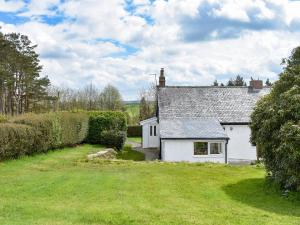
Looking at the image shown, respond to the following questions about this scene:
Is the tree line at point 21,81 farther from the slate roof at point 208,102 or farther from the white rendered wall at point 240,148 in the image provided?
the white rendered wall at point 240,148

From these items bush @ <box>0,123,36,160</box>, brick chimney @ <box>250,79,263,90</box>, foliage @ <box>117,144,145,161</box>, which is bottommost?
foliage @ <box>117,144,145,161</box>

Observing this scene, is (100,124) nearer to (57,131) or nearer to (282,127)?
(57,131)

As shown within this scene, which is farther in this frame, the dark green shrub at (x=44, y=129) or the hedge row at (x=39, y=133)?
the dark green shrub at (x=44, y=129)

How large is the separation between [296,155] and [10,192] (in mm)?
9100

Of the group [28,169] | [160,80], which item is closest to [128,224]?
[28,169]

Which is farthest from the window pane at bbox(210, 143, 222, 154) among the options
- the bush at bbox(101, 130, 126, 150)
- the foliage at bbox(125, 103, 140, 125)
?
the foliage at bbox(125, 103, 140, 125)

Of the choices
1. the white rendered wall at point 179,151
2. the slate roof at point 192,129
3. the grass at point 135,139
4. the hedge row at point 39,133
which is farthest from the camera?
the grass at point 135,139

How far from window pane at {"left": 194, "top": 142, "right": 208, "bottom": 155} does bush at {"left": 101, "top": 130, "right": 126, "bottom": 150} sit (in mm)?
8551

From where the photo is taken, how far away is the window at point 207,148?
3206 centimetres

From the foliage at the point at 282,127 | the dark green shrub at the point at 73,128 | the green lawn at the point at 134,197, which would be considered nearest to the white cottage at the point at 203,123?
the dark green shrub at the point at 73,128

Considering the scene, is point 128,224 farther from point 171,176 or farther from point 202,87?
point 202,87

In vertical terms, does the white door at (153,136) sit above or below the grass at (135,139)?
→ above

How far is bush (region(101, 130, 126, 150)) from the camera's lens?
3819cm

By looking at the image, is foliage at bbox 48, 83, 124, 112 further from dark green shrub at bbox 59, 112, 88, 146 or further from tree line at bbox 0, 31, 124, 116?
dark green shrub at bbox 59, 112, 88, 146
